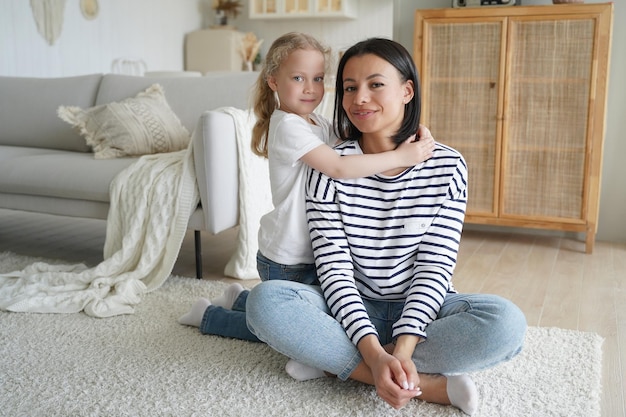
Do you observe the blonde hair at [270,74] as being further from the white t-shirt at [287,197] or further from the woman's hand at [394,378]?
the woman's hand at [394,378]

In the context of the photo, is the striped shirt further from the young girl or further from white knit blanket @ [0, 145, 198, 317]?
white knit blanket @ [0, 145, 198, 317]

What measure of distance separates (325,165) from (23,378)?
943 mm

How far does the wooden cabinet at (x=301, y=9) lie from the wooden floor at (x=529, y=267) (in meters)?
3.23

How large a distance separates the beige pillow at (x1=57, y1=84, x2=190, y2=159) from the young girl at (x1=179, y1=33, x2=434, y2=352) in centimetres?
126

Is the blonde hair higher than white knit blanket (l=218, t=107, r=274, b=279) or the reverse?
higher

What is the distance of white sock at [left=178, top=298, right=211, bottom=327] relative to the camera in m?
2.01

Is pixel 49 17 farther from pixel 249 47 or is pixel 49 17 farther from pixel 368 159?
pixel 368 159

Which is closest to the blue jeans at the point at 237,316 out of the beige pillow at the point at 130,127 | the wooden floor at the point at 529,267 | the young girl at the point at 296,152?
the young girl at the point at 296,152

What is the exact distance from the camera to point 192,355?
1.81 metres

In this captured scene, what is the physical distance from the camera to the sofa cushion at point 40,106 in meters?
3.36

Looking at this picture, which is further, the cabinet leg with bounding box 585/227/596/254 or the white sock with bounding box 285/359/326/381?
the cabinet leg with bounding box 585/227/596/254

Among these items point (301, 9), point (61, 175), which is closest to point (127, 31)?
point (301, 9)

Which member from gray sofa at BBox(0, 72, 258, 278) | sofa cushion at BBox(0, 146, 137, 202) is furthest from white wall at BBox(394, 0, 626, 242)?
sofa cushion at BBox(0, 146, 137, 202)

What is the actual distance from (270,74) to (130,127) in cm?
139
